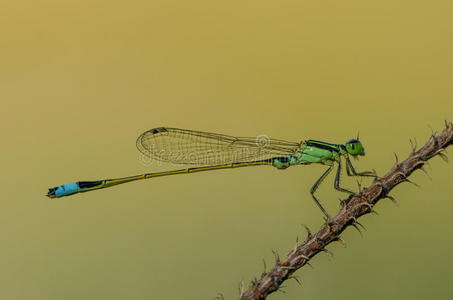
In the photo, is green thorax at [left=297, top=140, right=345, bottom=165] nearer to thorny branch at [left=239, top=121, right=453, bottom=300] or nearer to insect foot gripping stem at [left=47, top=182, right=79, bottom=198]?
thorny branch at [left=239, top=121, right=453, bottom=300]

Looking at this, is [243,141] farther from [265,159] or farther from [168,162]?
[168,162]

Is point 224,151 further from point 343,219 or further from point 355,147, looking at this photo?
point 343,219

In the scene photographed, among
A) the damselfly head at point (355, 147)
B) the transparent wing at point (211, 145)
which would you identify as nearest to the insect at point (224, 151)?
the transparent wing at point (211, 145)

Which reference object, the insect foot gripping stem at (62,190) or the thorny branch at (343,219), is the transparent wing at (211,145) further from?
the thorny branch at (343,219)

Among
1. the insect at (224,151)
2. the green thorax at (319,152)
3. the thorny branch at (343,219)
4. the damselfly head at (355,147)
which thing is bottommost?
the thorny branch at (343,219)

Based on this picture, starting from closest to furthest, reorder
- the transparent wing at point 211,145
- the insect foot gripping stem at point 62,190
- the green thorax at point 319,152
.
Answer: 1. the insect foot gripping stem at point 62,190
2. the green thorax at point 319,152
3. the transparent wing at point 211,145

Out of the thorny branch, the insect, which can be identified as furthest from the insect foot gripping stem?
the thorny branch
